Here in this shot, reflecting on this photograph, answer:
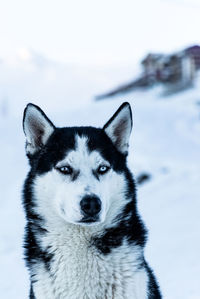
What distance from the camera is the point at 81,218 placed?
3.14 meters

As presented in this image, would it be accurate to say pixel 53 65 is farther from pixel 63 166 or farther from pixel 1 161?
pixel 63 166

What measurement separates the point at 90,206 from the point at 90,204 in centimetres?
1

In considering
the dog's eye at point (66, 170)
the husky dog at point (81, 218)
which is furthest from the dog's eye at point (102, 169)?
the dog's eye at point (66, 170)

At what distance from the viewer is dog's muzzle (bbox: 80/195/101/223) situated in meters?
3.08

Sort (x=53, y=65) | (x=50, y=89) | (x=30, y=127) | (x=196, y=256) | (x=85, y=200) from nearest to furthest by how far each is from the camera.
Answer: (x=85, y=200) < (x=30, y=127) < (x=196, y=256) < (x=50, y=89) < (x=53, y=65)

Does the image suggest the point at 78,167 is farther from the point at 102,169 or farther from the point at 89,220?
the point at 89,220

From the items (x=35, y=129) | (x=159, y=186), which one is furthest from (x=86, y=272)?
(x=159, y=186)

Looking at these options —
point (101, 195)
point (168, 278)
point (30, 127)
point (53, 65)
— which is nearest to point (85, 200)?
point (101, 195)

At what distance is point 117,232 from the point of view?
345 centimetres

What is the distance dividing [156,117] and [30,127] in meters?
16.5

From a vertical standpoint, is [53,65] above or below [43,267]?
above

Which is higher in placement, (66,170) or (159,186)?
(66,170)

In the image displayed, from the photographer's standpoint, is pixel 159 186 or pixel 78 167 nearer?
pixel 78 167

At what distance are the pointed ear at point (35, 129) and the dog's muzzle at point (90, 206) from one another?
826 mm
